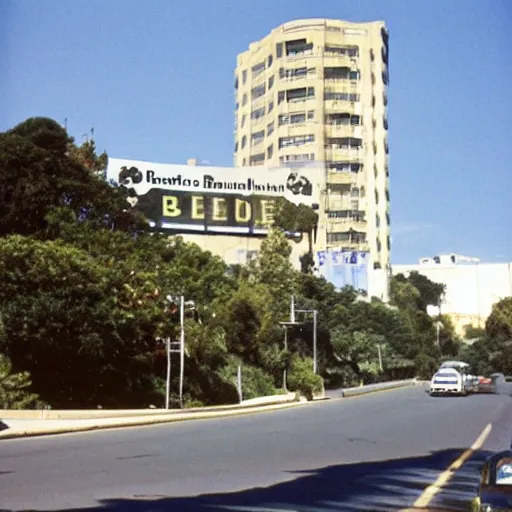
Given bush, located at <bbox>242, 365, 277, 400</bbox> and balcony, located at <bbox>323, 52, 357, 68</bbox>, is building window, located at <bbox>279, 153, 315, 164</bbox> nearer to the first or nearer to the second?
balcony, located at <bbox>323, 52, 357, 68</bbox>

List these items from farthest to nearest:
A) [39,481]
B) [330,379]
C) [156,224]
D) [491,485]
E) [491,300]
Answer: [491,300], [156,224], [330,379], [39,481], [491,485]

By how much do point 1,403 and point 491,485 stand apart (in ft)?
74.0

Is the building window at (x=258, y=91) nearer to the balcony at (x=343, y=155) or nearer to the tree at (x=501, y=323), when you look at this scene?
the balcony at (x=343, y=155)

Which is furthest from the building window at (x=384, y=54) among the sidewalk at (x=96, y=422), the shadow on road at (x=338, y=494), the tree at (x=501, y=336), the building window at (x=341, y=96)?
the shadow on road at (x=338, y=494)

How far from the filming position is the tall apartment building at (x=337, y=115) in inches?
3831

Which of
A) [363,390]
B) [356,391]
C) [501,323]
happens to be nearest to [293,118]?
[501,323]

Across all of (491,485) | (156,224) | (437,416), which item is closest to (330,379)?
(156,224)

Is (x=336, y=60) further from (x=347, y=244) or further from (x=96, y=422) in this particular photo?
(x=96, y=422)

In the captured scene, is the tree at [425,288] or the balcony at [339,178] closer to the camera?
the balcony at [339,178]

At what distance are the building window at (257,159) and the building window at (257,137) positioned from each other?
1.62 meters

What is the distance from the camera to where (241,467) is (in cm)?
1402

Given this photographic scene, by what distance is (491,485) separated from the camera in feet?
22.8

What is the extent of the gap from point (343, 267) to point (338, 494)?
244 feet

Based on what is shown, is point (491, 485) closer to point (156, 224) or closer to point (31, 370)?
point (31, 370)
